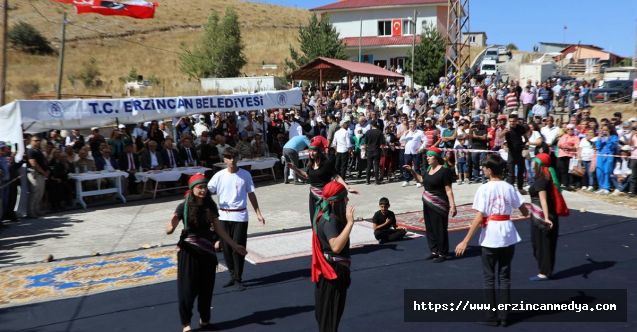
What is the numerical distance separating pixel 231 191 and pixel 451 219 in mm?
5557

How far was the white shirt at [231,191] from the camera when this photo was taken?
7.35 metres

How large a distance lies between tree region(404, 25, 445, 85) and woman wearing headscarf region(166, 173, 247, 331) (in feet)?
121

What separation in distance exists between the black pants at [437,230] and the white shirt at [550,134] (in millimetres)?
7701

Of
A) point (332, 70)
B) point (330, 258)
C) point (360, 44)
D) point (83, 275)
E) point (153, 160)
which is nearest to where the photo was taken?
point (330, 258)

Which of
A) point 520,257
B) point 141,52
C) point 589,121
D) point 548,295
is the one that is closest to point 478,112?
point 589,121

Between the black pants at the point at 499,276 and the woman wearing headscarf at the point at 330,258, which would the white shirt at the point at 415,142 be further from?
the woman wearing headscarf at the point at 330,258

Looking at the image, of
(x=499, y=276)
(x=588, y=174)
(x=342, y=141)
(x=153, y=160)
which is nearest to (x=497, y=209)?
(x=499, y=276)

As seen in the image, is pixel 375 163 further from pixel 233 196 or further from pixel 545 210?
pixel 233 196

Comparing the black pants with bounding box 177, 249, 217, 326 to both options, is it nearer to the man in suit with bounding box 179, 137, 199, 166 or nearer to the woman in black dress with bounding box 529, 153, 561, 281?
the woman in black dress with bounding box 529, 153, 561, 281

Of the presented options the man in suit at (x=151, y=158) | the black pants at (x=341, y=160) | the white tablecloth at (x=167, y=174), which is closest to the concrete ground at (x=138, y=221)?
the white tablecloth at (x=167, y=174)

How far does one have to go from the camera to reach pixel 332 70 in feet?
94.9

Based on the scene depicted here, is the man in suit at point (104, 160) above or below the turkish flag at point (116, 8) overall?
below

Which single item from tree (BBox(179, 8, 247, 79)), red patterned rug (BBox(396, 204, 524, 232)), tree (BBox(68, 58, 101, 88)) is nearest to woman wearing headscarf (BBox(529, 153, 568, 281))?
red patterned rug (BBox(396, 204, 524, 232))

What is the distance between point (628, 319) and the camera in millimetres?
6051
